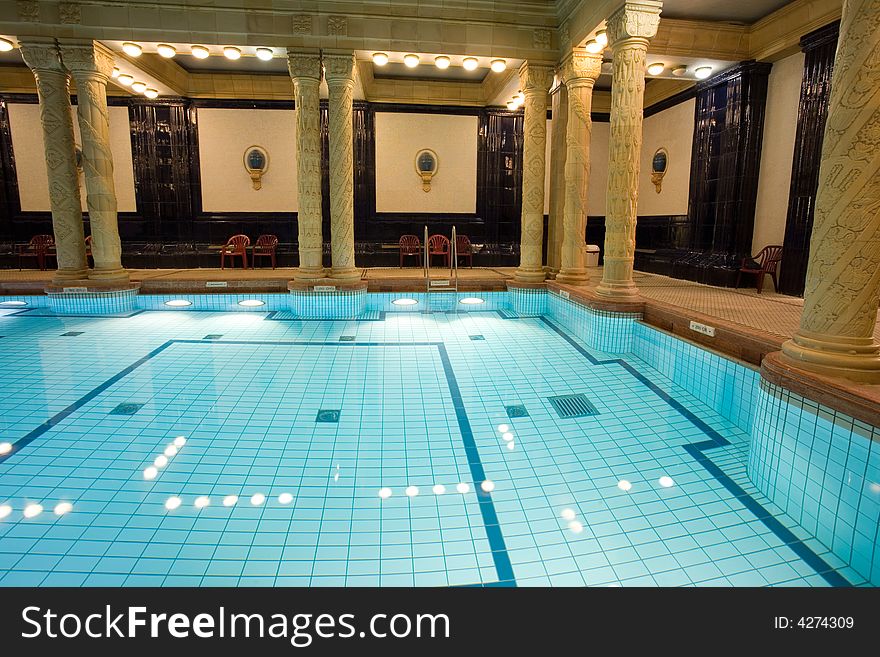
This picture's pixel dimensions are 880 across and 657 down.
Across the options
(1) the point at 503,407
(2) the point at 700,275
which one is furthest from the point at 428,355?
(2) the point at 700,275

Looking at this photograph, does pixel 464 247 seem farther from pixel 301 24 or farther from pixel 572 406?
pixel 572 406

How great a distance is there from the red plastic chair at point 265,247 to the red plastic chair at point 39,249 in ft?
12.4

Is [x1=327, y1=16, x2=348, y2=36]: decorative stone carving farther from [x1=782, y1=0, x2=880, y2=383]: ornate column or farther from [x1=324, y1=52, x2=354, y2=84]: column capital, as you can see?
[x1=782, y1=0, x2=880, y2=383]: ornate column

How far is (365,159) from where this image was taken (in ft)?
35.2

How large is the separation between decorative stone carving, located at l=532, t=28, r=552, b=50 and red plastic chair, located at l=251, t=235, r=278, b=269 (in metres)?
5.97

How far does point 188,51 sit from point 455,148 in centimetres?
541

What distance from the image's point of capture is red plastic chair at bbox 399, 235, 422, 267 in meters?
10.4

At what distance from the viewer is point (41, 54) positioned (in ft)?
22.5

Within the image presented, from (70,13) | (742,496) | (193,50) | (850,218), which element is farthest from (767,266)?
(70,13)

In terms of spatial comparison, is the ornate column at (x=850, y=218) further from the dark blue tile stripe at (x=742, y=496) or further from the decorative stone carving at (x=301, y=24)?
the decorative stone carving at (x=301, y=24)

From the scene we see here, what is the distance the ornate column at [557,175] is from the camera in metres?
7.89

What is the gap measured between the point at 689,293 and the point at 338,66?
18.7ft

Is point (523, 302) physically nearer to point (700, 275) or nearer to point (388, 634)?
point (700, 275)

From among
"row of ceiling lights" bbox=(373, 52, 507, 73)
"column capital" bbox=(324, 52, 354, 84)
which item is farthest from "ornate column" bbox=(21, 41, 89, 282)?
"row of ceiling lights" bbox=(373, 52, 507, 73)
